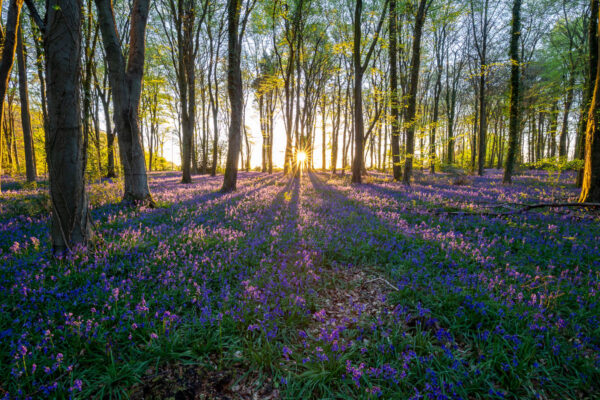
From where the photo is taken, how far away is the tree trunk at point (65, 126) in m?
3.85

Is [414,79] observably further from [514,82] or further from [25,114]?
[25,114]

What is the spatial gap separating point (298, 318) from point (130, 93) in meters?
9.22

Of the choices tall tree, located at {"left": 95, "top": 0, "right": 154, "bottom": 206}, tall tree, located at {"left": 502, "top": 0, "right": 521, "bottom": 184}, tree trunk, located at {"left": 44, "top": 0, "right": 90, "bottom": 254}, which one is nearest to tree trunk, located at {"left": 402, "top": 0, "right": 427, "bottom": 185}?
tall tree, located at {"left": 502, "top": 0, "right": 521, "bottom": 184}

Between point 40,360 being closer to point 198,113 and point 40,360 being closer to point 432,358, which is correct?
point 432,358

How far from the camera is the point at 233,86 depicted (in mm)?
11586

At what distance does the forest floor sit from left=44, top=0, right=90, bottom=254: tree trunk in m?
0.61

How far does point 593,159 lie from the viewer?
287 inches

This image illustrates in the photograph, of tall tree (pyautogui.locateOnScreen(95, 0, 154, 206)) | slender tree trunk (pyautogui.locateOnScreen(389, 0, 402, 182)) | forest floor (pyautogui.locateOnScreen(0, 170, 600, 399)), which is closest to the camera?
forest floor (pyautogui.locateOnScreen(0, 170, 600, 399))

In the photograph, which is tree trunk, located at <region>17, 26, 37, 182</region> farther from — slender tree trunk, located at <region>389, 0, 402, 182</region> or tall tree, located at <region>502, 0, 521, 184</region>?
tall tree, located at <region>502, 0, 521, 184</region>

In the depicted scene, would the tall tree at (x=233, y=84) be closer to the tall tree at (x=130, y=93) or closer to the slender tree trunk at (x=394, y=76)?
the tall tree at (x=130, y=93)

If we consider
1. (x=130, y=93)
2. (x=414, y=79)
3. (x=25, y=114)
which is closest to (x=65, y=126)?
(x=130, y=93)

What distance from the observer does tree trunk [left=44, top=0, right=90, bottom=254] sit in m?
3.85

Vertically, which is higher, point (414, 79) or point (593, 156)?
point (414, 79)

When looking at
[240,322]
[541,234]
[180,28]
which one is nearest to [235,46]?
[180,28]
